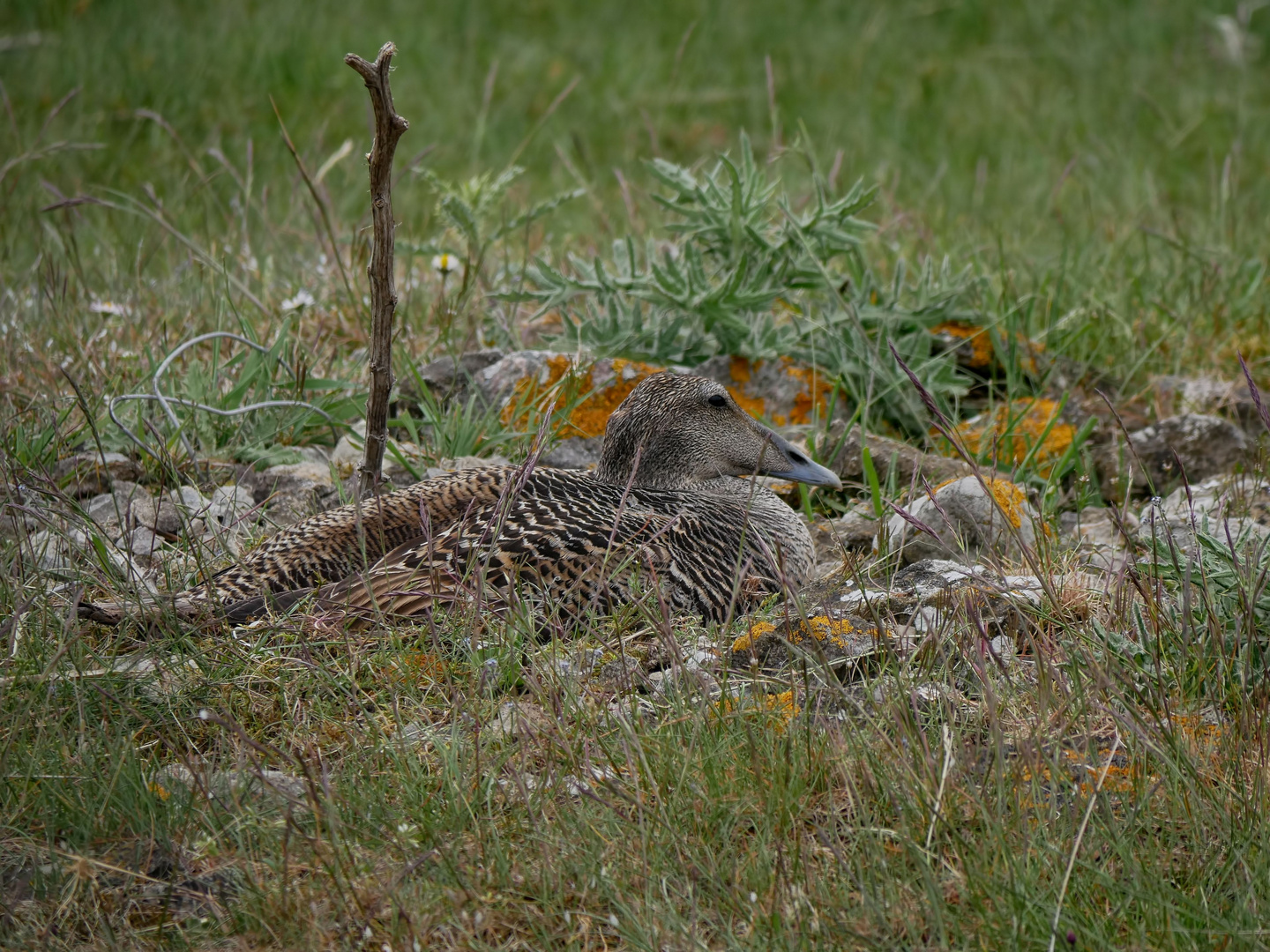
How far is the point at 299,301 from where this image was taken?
5016 mm

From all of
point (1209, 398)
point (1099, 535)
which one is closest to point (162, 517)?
point (1099, 535)

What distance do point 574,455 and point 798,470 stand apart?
0.95 metres

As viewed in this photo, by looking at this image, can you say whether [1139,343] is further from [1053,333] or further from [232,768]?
[232,768]

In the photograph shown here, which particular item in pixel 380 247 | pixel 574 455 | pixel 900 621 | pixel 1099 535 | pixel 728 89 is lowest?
pixel 574 455

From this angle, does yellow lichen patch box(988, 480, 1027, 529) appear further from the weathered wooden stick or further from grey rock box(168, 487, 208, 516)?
grey rock box(168, 487, 208, 516)

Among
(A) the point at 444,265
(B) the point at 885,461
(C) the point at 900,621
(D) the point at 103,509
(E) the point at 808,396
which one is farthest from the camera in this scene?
(A) the point at 444,265

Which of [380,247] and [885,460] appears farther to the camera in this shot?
[885,460]

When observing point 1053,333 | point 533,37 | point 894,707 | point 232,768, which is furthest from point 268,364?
point 533,37

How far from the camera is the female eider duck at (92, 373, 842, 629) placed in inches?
123

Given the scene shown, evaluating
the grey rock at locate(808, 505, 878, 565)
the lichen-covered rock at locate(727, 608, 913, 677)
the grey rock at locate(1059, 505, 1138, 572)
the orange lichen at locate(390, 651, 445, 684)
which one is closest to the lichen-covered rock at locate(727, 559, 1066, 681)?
the lichen-covered rock at locate(727, 608, 913, 677)

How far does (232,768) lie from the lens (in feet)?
8.62

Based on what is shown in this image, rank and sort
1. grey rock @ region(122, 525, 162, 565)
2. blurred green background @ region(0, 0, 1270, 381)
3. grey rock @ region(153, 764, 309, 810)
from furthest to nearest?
blurred green background @ region(0, 0, 1270, 381)
grey rock @ region(122, 525, 162, 565)
grey rock @ region(153, 764, 309, 810)

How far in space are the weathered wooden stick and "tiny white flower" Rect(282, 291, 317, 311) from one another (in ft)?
5.36

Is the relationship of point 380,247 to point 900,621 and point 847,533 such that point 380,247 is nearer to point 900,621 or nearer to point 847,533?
point 900,621
